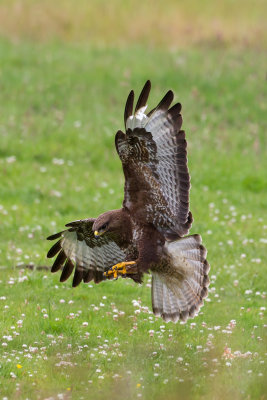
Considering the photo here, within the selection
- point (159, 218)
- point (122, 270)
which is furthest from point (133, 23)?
point (122, 270)

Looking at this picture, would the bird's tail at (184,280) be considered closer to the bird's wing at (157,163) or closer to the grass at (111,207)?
the bird's wing at (157,163)

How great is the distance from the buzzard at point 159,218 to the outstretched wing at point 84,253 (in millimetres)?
246

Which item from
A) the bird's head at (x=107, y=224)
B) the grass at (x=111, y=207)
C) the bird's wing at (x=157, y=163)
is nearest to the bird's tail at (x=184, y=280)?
the bird's wing at (x=157, y=163)

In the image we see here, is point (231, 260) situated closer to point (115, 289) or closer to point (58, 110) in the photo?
point (115, 289)

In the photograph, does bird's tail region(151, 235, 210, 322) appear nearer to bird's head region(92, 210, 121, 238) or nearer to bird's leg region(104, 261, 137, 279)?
bird's leg region(104, 261, 137, 279)

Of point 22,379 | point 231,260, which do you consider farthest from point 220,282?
point 22,379

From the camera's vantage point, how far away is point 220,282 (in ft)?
34.4

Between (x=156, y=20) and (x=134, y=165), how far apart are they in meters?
18.3

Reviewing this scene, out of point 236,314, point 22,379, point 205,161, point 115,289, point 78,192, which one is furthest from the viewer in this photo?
point 205,161

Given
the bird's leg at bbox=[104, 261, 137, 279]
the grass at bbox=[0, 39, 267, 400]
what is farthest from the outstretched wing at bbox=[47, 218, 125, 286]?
the bird's leg at bbox=[104, 261, 137, 279]

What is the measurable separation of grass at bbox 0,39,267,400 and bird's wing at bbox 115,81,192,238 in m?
1.37

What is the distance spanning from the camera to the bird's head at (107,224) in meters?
7.91

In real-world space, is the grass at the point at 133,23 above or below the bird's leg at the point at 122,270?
above

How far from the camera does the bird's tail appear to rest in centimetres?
809
